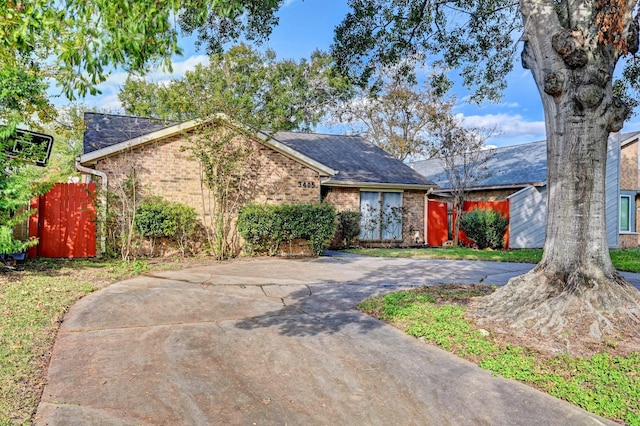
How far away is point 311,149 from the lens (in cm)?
1806

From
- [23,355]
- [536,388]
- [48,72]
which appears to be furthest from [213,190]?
[536,388]

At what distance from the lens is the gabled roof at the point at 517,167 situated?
17.5 meters

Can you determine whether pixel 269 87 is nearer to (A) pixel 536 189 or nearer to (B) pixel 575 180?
(A) pixel 536 189

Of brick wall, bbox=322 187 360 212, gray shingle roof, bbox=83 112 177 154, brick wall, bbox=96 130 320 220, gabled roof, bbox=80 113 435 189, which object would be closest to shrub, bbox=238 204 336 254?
brick wall, bbox=96 130 320 220

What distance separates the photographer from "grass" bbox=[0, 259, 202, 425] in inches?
125

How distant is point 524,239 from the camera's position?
1706cm

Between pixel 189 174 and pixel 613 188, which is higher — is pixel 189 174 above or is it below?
below

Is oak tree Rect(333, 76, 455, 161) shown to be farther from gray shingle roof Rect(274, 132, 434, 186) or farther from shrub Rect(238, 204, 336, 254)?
shrub Rect(238, 204, 336, 254)

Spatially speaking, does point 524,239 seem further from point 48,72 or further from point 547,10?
point 48,72

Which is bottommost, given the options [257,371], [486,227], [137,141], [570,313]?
[257,371]

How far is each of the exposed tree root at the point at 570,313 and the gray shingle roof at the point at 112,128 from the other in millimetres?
9866

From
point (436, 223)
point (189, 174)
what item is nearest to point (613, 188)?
point (436, 223)

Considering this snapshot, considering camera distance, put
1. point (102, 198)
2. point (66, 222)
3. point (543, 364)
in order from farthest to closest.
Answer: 1. point (102, 198)
2. point (66, 222)
3. point (543, 364)

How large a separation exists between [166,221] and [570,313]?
9.18 metres
